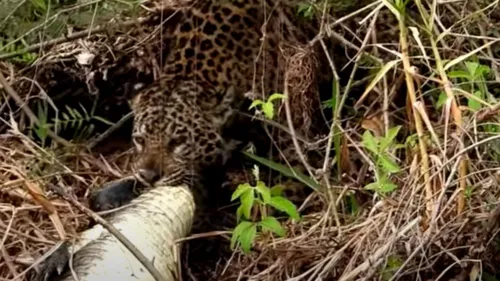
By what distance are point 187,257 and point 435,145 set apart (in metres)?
0.72

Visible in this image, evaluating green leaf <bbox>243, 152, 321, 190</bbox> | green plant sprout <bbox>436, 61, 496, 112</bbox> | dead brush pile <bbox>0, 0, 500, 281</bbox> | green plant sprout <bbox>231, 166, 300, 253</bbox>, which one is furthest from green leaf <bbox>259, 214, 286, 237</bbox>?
green plant sprout <bbox>436, 61, 496, 112</bbox>

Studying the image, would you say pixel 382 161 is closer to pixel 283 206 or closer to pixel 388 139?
pixel 388 139

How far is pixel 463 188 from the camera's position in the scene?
256cm

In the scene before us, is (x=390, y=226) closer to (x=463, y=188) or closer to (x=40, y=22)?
(x=463, y=188)

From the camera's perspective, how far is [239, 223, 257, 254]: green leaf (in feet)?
8.49

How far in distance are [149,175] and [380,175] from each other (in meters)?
0.72

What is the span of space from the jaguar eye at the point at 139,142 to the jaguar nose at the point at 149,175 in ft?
0.52

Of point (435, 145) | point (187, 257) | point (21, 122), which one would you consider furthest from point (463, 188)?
point (21, 122)

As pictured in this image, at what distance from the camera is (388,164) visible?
267 centimetres

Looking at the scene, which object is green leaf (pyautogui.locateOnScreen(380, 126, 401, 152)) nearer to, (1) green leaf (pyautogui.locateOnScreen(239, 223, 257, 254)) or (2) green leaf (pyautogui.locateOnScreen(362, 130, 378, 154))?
(2) green leaf (pyautogui.locateOnScreen(362, 130, 378, 154))

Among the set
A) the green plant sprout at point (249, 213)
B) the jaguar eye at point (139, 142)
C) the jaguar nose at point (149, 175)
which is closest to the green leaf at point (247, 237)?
the green plant sprout at point (249, 213)

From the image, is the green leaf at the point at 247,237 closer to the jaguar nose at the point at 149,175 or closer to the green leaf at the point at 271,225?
the green leaf at the point at 271,225

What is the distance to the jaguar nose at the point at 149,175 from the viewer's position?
3.21 metres

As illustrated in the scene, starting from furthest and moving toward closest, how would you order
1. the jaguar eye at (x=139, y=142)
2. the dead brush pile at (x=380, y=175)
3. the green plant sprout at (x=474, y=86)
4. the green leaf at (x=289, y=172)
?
the jaguar eye at (x=139, y=142), the green leaf at (x=289, y=172), the green plant sprout at (x=474, y=86), the dead brush pile at (x=380, y=175)
